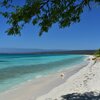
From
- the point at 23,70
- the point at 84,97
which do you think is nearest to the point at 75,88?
the point at 84,97

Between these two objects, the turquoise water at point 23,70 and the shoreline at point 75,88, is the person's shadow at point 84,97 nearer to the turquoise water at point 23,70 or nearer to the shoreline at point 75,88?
the shoreline at point 75,88

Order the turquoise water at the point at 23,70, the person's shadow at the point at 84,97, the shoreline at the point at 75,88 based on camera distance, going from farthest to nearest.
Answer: the turquoise water at the point at 23,70
the shoreline at the point at 75,88
the person's shadow at the point at 84,97

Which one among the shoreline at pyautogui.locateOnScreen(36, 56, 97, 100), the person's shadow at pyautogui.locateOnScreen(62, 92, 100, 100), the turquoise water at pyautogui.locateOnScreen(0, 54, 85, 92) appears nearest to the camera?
the person's shadow at pyautogui.locateOnScreen(62, 92, 100, 100)

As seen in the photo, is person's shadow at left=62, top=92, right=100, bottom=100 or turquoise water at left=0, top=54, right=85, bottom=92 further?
turquoise water at left=0, top=54, right=85, bottom=92

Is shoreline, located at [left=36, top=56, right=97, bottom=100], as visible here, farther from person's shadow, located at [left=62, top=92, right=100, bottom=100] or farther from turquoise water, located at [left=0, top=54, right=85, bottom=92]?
turquoise water, located at [left=0, top=54, right=85, bottom=92]

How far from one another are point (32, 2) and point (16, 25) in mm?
786

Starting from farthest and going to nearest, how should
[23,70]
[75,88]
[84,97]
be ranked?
[23,70]
[75,88]
[84,97]

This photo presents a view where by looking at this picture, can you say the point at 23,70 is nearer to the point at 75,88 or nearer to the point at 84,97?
the point at 75,88

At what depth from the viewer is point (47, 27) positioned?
9.70 meters

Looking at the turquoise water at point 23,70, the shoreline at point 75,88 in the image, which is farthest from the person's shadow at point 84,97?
the turquoise water at point 23,70

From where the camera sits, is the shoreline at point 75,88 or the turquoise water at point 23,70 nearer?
the shoreline at point 75,88

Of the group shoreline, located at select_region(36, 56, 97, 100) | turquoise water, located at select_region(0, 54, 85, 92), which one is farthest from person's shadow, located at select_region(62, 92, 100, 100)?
turquoise water, located at select_region(0, 54, 85, 92)

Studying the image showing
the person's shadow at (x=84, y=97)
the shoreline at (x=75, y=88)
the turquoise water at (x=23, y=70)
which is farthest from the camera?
the turquoise water at (x=23, y=70)

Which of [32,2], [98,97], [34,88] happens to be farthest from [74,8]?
[34,88]
